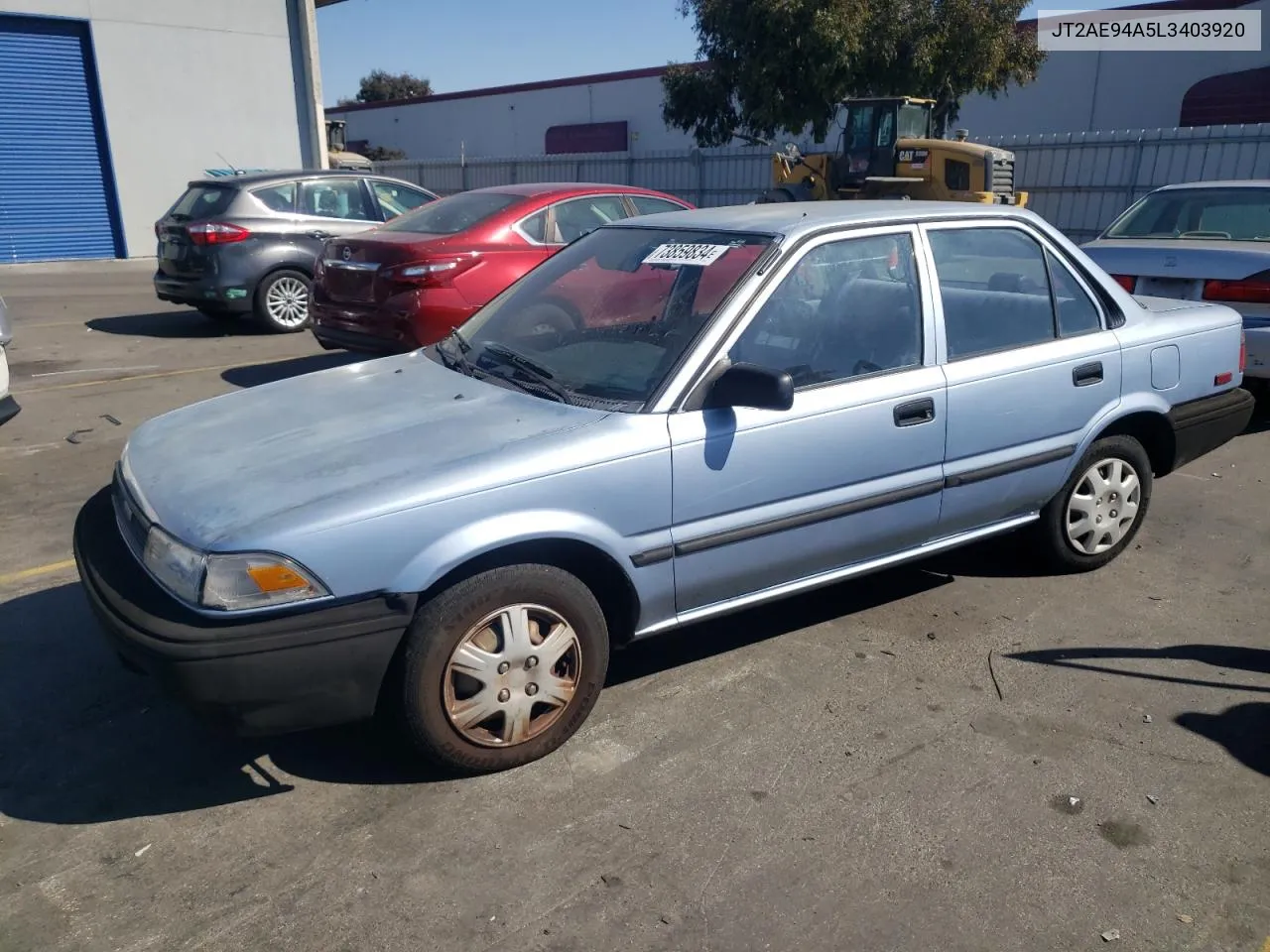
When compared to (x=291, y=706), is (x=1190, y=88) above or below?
above

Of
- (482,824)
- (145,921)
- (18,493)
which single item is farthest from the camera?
(18,493)

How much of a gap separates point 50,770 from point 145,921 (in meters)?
0.91

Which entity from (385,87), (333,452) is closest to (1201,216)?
(333,452)

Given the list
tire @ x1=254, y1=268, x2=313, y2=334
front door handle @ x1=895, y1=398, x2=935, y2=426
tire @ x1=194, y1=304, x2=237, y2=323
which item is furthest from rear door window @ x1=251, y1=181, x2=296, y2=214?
front door handle @ x1=895, y1=398, x2=935, y2=426

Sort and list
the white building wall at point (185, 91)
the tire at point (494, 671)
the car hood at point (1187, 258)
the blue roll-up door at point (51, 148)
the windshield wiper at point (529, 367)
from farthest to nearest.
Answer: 1. the white building wall at point (185, 91)
2. the blue roll-up door at point (51, 148)
3. the car hood at point (1187, 258)
4. the windshield wiper at point (529, 367)
5. the tire at point (494, 671)

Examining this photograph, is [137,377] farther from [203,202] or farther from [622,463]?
[622,463]

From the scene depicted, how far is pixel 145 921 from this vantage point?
2.62 m

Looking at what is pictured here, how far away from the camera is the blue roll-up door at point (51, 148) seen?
18.2m

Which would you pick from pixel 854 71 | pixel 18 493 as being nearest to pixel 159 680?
pixel 18 493

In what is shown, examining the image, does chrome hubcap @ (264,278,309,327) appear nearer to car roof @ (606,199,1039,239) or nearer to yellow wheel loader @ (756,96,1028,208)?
car roof @ (606,199,1039,239)

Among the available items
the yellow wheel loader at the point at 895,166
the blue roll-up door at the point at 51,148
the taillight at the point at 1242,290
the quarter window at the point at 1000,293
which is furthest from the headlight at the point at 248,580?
the blue roll-up door at the point at 51,148

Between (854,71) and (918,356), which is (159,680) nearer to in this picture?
(918,356)

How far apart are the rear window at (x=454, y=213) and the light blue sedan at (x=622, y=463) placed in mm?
3925

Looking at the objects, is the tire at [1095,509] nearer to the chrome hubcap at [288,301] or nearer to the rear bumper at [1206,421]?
the rear bumper at [1206,421]
